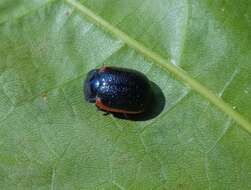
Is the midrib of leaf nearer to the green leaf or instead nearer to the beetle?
the green leaf

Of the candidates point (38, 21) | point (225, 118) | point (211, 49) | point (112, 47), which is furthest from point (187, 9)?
point (38, 21)

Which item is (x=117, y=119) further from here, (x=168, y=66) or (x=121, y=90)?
(x=168, y=66)

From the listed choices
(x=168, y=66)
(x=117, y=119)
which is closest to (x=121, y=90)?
(x=117, y=119)

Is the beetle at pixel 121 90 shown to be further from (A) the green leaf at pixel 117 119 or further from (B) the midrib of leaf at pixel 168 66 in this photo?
(B) the midrib of leaf at pixel 168 66

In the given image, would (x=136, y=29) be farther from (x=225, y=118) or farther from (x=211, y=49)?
(x=225, y=118)

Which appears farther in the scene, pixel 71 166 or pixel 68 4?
pixel 68 4

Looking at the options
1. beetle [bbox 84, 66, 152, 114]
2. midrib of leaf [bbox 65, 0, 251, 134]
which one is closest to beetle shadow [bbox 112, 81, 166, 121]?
beetle [bbox 84, 66, 152, 114]
